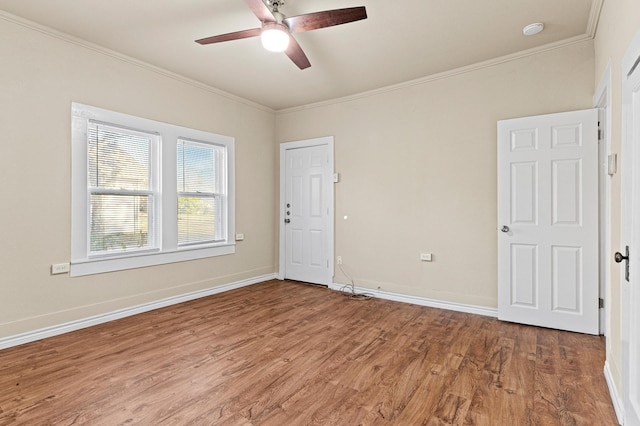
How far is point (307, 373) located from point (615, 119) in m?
2.71

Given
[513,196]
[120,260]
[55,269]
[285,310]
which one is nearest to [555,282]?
[513,196]

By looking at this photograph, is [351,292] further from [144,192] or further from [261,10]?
[261,10]

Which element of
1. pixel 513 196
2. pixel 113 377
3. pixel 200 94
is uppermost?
pixel 200 94

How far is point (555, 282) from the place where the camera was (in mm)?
3121

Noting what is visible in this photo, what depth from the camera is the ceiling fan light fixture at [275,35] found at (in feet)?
7.73

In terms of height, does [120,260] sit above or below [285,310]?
above

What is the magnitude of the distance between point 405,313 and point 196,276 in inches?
105

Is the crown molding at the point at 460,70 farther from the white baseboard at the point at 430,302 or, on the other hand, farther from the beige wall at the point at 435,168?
the white baseboard at the point at 430,302

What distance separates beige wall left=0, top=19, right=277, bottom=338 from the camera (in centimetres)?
275

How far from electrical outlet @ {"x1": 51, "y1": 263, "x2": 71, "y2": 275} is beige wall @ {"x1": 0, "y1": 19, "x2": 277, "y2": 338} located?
0.14 feet

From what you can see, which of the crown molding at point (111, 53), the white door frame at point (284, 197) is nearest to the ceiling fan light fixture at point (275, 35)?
the crown molding at point (111, 53)

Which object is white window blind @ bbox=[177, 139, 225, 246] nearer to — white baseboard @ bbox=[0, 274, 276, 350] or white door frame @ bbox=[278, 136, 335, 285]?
white baseboard @ bbox=[0, 274, 276, 350]

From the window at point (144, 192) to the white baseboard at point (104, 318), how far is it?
0.47 m

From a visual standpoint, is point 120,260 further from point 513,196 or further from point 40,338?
point 513,196
